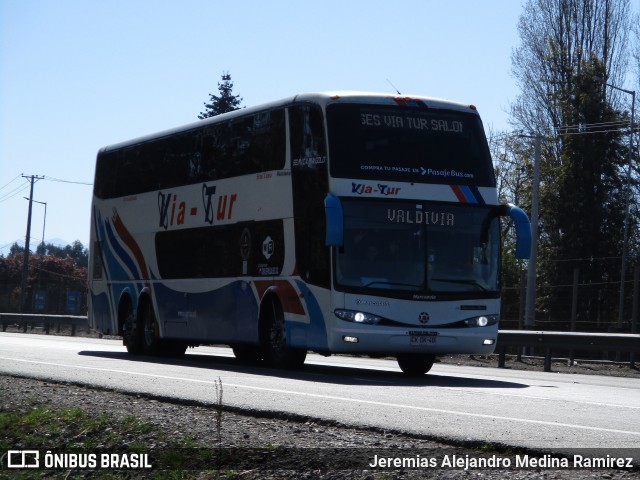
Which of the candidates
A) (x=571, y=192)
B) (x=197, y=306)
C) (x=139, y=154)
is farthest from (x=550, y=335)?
(x=571, y=192)

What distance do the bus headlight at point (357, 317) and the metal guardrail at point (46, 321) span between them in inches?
1088

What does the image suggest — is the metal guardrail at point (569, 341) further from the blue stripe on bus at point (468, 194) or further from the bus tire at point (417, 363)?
the blue stripe on bus at point (468, 194)

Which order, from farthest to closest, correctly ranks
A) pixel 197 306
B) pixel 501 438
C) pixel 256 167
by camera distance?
pixel 197 306 → pixel 256 167 → pixel 501 438

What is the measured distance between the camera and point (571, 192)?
58000 mm

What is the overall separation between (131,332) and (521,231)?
31.9 feet

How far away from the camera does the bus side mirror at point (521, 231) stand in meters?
18.6

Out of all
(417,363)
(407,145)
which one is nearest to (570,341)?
(417,363)

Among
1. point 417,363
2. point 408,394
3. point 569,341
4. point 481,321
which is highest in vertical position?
point 481,321

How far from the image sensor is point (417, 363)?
2008 centimetres

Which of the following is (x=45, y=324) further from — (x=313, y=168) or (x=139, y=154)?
(x=313, y=168)

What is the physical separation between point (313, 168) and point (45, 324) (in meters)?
33.9

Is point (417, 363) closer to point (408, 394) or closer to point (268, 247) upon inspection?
point (268, 247)

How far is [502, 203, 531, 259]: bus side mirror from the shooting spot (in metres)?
18.6

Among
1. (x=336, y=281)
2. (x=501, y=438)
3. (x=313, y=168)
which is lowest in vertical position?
(x=501, y=438)
